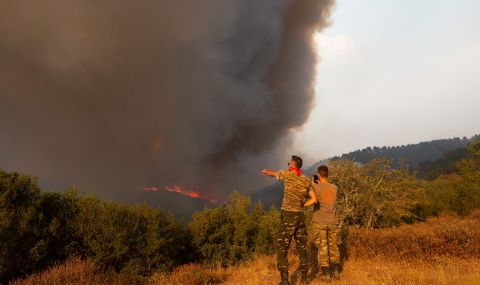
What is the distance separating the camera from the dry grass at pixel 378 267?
24.7 feet

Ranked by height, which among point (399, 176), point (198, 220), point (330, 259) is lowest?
point (330, 259)

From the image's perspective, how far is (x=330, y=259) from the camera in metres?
7.94

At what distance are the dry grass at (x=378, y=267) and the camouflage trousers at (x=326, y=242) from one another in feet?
2.03

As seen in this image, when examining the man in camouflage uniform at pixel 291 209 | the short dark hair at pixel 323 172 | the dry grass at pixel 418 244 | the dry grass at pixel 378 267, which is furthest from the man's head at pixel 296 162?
the dry grass at pixel 418 244

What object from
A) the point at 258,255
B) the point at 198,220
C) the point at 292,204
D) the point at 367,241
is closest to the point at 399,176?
the point at 367,241

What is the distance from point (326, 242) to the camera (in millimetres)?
7723

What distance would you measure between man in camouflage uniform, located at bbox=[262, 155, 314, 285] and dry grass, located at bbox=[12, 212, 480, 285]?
52.3 inches

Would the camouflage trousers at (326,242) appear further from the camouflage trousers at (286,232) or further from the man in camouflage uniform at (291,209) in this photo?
the camouflage trousers at (286,232)

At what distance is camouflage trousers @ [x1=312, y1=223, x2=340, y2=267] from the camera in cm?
773

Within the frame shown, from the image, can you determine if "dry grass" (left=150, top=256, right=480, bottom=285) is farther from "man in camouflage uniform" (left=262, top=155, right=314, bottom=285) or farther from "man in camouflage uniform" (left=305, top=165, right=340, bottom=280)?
"man in camouflage uniform" (left=262, top=155, right=314, bottom=285)

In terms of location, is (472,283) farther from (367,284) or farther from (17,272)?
(17,272)

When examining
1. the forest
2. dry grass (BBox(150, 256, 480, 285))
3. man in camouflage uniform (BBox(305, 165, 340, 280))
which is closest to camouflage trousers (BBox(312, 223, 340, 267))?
man in camouflage uniform (BBox(305, 165, 340, 280))

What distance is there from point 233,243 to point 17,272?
281 inches

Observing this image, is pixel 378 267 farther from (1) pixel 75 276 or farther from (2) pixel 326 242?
(1) pixel 75 276
